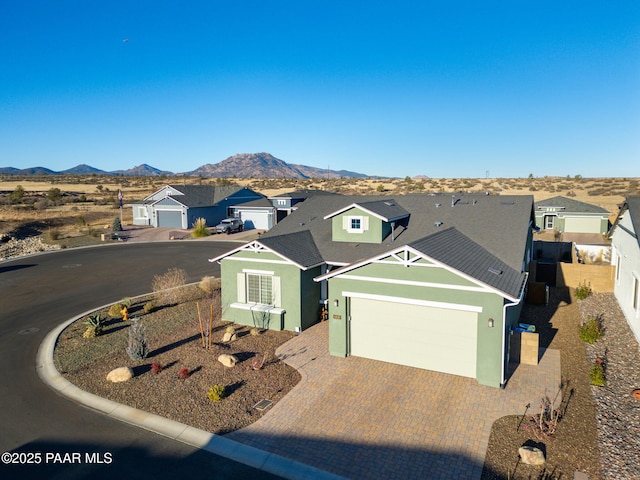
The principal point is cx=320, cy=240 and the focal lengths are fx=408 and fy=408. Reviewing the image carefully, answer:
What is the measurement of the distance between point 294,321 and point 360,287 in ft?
14.1

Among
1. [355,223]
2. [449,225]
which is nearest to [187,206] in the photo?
[355,223]

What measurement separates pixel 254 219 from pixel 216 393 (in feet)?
135

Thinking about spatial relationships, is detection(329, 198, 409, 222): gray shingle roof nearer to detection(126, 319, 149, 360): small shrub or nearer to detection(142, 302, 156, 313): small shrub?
detection(126, 319, 149, 360): small shrub

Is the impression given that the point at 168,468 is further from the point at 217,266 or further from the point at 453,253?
the point at 217,266

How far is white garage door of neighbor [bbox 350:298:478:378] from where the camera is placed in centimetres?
1328

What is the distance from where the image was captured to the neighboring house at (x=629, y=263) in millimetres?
16109

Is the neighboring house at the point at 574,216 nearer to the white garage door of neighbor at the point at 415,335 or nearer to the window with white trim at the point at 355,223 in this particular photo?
the window with white trim at the point at 355,223

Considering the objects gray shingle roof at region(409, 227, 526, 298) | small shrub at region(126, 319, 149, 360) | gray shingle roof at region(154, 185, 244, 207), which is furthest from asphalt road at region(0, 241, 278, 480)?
gray shingle roof at region(154, 185, 244, 207)

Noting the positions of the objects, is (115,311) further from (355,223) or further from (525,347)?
(525,347)

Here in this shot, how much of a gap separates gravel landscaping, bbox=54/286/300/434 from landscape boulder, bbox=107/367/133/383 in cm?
17

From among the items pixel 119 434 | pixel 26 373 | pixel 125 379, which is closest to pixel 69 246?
pixel 26 373

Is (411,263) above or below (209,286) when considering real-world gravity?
above

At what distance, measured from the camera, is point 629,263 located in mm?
18047

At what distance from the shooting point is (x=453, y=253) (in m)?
14.6
